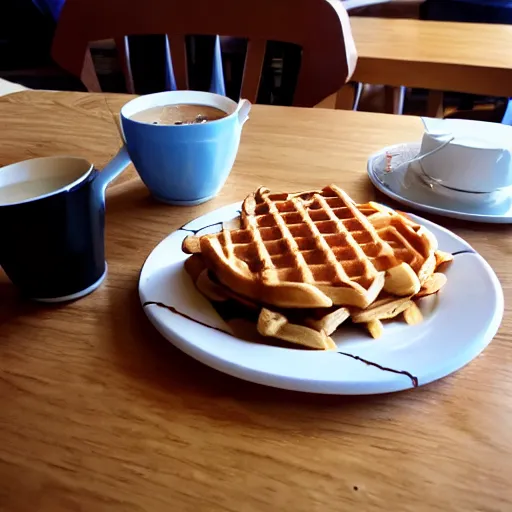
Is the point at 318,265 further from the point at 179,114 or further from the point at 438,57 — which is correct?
the point at 438,57

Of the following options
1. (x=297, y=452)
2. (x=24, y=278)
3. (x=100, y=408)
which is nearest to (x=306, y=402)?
(x=297, y=452)

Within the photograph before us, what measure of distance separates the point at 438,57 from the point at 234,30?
511 millimetres

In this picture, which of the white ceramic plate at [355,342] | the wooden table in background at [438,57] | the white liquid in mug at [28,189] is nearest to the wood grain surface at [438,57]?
the wooden table in background at [438,57]

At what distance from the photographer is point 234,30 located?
117 cm

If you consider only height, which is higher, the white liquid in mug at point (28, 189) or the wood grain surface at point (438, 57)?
the white liquid in mug at point (28, 189)

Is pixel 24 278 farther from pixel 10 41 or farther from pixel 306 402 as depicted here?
pixel 10 41

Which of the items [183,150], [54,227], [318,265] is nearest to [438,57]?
[183,150]

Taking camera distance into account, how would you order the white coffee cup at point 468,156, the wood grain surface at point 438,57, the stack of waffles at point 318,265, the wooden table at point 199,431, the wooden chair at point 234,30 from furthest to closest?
the wood grain surface at point 438,57, the wooden chair at point 234,30, the white coffee cup at point 468,156, the stack of waffles at point 318,265, the wooden table at point 199,431

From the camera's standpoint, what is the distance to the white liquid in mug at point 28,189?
1.67 ft

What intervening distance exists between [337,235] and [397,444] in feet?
0.75

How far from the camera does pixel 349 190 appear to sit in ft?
2.35

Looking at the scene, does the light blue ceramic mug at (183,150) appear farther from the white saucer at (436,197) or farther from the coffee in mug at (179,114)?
the white saucer at (436,197)

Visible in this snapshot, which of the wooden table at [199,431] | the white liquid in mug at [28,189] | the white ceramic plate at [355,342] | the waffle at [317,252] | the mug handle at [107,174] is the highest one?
the mug handle at [107,174]

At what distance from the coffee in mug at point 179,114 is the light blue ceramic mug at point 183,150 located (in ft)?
0.03
